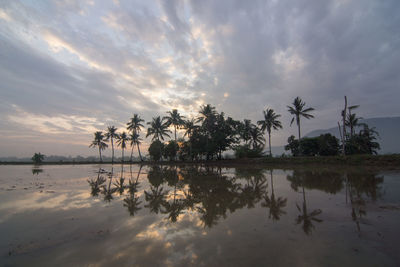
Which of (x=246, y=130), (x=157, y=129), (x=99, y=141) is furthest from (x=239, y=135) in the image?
(x=99, y=141)

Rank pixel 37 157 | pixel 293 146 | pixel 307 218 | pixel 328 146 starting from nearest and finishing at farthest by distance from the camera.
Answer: pixel 307 218
pixel 328 146
pixel 293 146
pixel 37 157

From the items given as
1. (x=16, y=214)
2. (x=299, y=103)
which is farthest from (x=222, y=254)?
(x=299, y=103)

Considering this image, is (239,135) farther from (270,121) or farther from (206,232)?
(206,232)

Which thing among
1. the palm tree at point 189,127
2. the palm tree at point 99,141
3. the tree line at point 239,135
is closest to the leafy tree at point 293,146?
the tree line at point 239,135

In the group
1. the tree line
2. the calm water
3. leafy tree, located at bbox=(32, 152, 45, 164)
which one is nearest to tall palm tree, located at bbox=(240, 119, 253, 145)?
the tree line

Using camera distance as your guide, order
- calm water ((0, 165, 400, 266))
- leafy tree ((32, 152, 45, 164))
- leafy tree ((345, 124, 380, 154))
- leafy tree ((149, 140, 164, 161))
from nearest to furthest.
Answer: calm water ((0, 165, 400, 266)), leafy tree ((345, 124, 380, 154)), leafy tree ((32, 152, 45, 164)), leafy tree ((149, 140, 164, 161))

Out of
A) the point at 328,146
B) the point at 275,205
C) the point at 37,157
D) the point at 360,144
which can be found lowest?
the point at 275,205

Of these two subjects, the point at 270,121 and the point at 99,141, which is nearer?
the point at 270,121

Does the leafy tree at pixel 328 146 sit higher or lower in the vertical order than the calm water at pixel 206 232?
higher

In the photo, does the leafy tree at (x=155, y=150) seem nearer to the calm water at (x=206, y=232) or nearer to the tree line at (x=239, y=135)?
the tree line at (x=239, y=135)

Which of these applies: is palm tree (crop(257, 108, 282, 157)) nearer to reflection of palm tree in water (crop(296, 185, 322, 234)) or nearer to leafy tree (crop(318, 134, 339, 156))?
leafy tree (crop(318, 134, 339, 156))

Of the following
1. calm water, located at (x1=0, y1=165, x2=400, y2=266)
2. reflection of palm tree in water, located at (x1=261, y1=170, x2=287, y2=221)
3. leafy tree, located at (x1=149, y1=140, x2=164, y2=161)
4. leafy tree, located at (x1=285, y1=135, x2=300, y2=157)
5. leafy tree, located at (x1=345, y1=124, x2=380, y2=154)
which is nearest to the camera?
calm water, located at (x1=0, y1=165, x2=400, y2=266)

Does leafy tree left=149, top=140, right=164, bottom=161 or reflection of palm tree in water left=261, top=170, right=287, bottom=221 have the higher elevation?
leafy tree left=149, top=140, right=164, bottom=161

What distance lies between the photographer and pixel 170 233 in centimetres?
529
